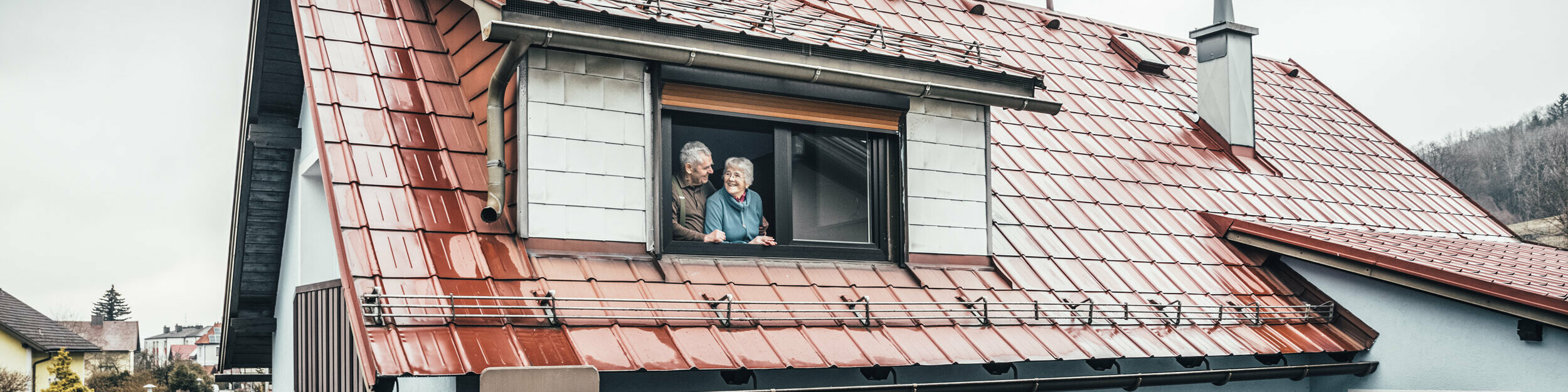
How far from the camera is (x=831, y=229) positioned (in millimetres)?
7703

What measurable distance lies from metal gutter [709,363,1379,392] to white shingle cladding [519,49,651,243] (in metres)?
1.21

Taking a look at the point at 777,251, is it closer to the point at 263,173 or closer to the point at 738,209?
the point at 738,209

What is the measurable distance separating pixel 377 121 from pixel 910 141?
3.19m

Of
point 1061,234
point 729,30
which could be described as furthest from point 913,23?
point 729,30

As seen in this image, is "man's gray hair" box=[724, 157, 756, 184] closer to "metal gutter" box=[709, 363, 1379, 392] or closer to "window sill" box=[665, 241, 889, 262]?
"window sill" box=[665, 241, 889, 262]

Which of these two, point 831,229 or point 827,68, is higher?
point 827,68

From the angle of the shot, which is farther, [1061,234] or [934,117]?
[1061,234]

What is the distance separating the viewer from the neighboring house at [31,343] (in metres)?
39.4

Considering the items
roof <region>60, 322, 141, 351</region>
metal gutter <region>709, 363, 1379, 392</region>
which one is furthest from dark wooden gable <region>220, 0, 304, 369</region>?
roof <region>60, 322, 141, 351</region>

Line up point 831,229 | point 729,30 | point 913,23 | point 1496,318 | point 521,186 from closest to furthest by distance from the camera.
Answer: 1. point 521,186
2. point 729,30
3. point 831,229
4. point 1496,318
5. point 913,23

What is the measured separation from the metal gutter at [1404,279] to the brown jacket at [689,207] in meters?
4.97

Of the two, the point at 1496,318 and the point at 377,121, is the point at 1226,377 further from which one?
the point at 377,121

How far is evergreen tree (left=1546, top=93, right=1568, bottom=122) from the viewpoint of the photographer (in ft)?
204

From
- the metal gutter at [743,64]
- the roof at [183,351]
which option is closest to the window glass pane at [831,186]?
the metal gutter at [743,64]
